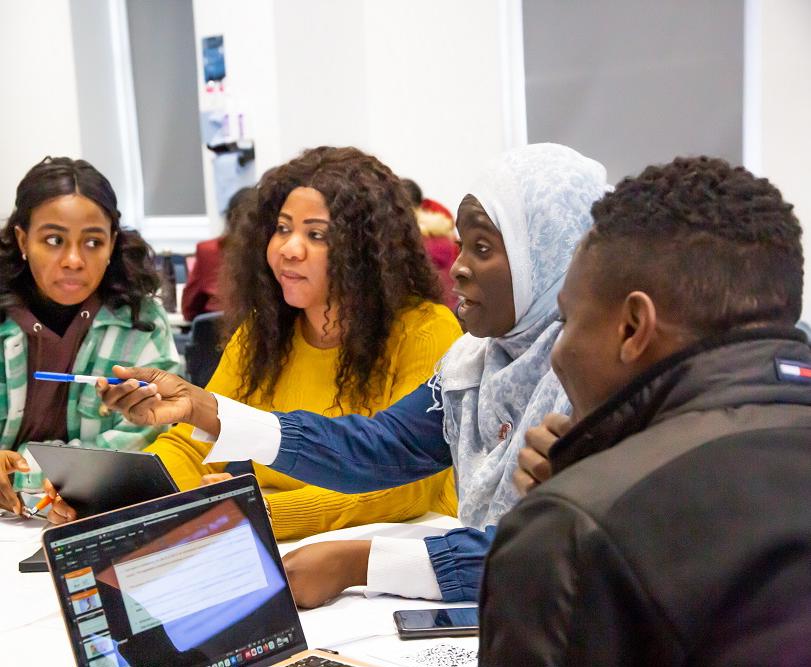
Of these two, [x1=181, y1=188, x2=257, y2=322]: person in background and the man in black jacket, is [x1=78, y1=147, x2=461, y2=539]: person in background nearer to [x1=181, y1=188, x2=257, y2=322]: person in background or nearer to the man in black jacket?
the man in black jacket

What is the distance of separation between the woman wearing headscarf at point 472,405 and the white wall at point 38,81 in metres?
5.02

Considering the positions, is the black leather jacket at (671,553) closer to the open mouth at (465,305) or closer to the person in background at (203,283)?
the open mouth at (465,305)

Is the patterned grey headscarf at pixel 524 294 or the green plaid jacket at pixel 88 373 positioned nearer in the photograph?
the patterned grey headscarf at pixel 524 294

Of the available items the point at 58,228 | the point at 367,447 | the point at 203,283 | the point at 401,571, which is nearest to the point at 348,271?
the point at 367,447

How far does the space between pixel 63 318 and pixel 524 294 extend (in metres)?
1.28

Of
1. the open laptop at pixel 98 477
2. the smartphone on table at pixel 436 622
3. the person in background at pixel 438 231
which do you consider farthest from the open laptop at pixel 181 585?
the person in background at pixel 438 231

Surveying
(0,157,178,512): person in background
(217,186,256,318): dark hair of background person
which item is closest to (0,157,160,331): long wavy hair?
(0,157,178,512): person in background

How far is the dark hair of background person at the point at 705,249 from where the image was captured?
0.79 m

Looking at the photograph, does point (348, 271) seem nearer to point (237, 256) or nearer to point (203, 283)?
point (237, 256)

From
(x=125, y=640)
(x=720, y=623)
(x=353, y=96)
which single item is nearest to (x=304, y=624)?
(x=125, y=640)

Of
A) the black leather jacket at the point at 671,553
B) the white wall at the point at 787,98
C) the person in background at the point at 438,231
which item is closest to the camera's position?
the black leather jacket at the point at 671,553

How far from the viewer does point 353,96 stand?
534cm

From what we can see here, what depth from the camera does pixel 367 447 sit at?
5.89 feet

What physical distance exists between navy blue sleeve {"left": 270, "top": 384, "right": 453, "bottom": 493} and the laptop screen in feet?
1.48
